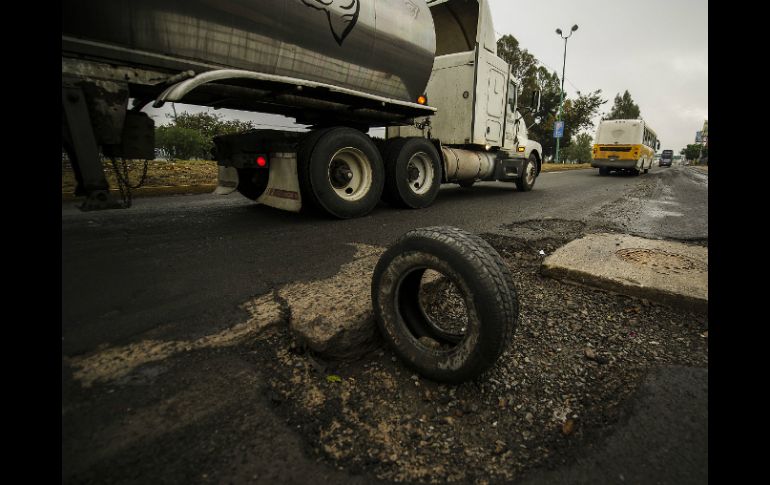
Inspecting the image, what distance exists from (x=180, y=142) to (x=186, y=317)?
1278 centimetres

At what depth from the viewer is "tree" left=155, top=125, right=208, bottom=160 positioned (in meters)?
11.8

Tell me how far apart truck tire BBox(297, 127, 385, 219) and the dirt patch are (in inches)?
98.5

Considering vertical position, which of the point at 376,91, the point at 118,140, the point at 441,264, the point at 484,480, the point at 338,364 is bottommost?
the point at 484,480

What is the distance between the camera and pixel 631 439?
115 centimetres

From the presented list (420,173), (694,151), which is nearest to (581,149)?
(694,151)

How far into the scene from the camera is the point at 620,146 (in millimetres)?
18078

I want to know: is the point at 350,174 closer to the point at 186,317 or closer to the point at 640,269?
the point at 186,317

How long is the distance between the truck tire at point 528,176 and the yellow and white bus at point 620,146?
12.3m

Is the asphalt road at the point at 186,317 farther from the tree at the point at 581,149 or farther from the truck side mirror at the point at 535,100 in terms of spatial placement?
the tree at the point at 581,149

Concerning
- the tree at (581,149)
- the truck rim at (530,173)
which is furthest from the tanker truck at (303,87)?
the tree at (581,149)
